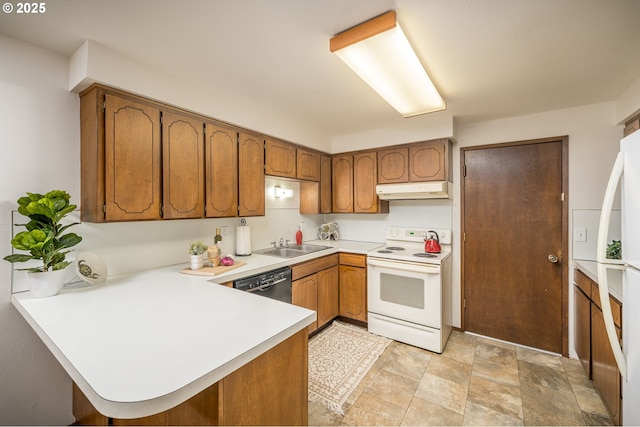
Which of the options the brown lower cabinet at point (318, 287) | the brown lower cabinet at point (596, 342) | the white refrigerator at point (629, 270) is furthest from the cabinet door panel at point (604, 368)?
the brown lower cabinet at point (318, 287)

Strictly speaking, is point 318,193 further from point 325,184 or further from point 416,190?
point 416,190

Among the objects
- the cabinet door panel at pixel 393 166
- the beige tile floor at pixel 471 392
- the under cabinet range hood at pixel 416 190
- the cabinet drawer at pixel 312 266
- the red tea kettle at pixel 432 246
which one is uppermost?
the cabinet door panel at pixel 393 166

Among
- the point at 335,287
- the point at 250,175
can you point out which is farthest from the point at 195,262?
the point at 335,287

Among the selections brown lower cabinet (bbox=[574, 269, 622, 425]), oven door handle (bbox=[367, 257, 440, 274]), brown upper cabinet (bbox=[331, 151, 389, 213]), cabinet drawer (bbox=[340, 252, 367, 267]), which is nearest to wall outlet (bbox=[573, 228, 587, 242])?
brown lower cabinet (bbox=[574, 269, 622, 425])

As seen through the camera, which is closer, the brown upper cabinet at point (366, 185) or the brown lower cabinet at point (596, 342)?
the brown lower cabinet at point (596, 342)

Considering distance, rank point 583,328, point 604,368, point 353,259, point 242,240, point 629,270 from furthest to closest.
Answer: point 353,259 → point 242,240 → point 583,328 → point 604,368 → point 629,270

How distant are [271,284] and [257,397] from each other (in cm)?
129

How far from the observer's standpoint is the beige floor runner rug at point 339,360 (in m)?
1.99

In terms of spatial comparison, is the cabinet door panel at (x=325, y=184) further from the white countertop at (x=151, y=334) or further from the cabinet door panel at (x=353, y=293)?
the white countertop at (x=151, y=334)

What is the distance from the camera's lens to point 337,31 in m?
1.43

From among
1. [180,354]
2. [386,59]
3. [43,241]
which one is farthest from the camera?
[386,59]

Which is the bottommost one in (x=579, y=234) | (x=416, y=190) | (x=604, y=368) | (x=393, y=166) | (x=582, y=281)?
(x=604, y=368)

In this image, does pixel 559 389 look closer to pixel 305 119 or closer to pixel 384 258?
pixel 384 258

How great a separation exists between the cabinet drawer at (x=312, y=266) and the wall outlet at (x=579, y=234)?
2.28 meters
